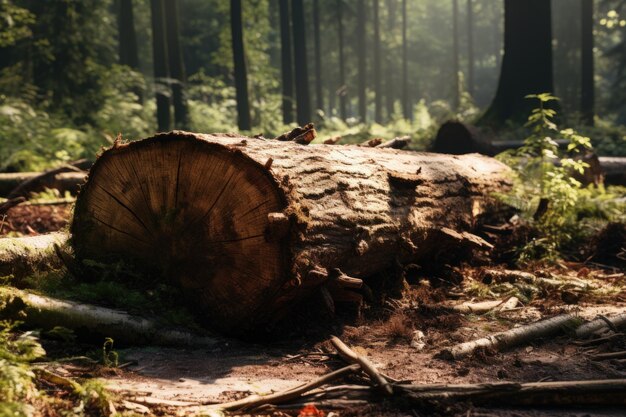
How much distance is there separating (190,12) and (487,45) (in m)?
46.2

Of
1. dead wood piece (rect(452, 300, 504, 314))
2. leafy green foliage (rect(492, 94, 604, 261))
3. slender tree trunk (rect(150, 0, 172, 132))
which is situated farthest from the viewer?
slender tree trunk (rect(150, 0, 172, 132))

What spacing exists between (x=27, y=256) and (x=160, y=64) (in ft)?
63.5

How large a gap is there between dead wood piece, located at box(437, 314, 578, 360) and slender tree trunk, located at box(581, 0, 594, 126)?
20549 mm

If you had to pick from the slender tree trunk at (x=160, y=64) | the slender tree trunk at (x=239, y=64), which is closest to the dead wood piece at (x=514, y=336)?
the slender tree trunk at (x=160, y=64)

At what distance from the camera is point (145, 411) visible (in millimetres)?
3553

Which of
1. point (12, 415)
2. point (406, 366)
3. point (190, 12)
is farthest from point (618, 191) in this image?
point (190, 12)

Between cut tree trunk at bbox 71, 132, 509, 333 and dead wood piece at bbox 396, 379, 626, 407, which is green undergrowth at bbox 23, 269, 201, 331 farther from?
dead wood piece at bbox 396, 379, 626, 407

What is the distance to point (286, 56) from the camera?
28.8m

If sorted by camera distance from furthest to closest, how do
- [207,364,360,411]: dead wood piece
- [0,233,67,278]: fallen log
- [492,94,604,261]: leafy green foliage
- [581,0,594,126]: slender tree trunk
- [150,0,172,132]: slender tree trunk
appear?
1. [581,0,594,126]: slender tree trunk
2. [150,0,172,132]: slender tree trunk
3. [492,94,604,261]: leafy green foliage
4. [0,233,67,278]: fallen log
5. [207,364,360,411]: dead wood piece

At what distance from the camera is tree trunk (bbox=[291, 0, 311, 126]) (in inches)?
1067

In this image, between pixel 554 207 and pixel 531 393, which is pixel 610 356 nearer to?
pixel 531 393

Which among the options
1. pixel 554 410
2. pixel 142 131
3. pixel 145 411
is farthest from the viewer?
pixel 142 131

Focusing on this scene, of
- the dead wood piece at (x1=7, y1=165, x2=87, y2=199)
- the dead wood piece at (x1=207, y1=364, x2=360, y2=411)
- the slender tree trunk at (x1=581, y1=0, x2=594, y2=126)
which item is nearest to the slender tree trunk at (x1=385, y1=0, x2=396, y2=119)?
the slender tree trunk at (x1=581, y1=0, x2=594, y2=126)

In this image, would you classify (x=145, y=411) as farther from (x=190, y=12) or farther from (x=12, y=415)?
(x=190, y=12)
